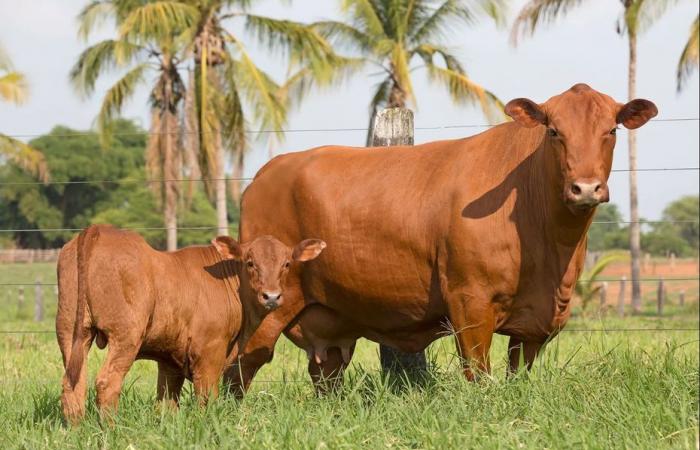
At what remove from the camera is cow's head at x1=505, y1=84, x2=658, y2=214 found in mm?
5652

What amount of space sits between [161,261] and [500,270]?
2.04m

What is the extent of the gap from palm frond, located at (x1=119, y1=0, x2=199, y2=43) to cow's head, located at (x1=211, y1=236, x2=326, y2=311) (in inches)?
855

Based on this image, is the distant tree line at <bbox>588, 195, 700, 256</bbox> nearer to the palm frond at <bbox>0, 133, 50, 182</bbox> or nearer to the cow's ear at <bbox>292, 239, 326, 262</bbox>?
the palm frond at <bbox>0, 133, 50, 182</bbox>

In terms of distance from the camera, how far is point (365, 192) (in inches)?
270

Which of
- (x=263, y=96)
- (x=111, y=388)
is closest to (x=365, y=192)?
(x=111, y=388)

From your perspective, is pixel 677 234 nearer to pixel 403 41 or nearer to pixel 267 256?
pixel 403 41

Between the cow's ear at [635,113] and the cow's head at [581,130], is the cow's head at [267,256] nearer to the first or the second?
the cow's head at [581,130]

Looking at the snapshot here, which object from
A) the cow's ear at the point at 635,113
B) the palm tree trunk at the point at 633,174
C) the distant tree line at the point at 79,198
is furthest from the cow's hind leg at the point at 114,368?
the distant tree line at the point at 79,198

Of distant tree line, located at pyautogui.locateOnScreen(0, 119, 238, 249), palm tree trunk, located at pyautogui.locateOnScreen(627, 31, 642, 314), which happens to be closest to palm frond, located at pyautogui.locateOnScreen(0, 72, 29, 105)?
palm tree trunk, located at pyautogui.locateOnScreen(627, 31, 642, 314)

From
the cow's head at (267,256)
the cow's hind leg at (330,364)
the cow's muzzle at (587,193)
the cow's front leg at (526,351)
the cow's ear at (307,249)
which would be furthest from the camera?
the cow's hind leg at (330,364)

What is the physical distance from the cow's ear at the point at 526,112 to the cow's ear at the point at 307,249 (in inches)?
59.2

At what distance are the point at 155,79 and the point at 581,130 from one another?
26.7 meters

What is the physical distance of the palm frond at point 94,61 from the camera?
29938 millimetres

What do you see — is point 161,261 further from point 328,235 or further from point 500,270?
point 500,270
